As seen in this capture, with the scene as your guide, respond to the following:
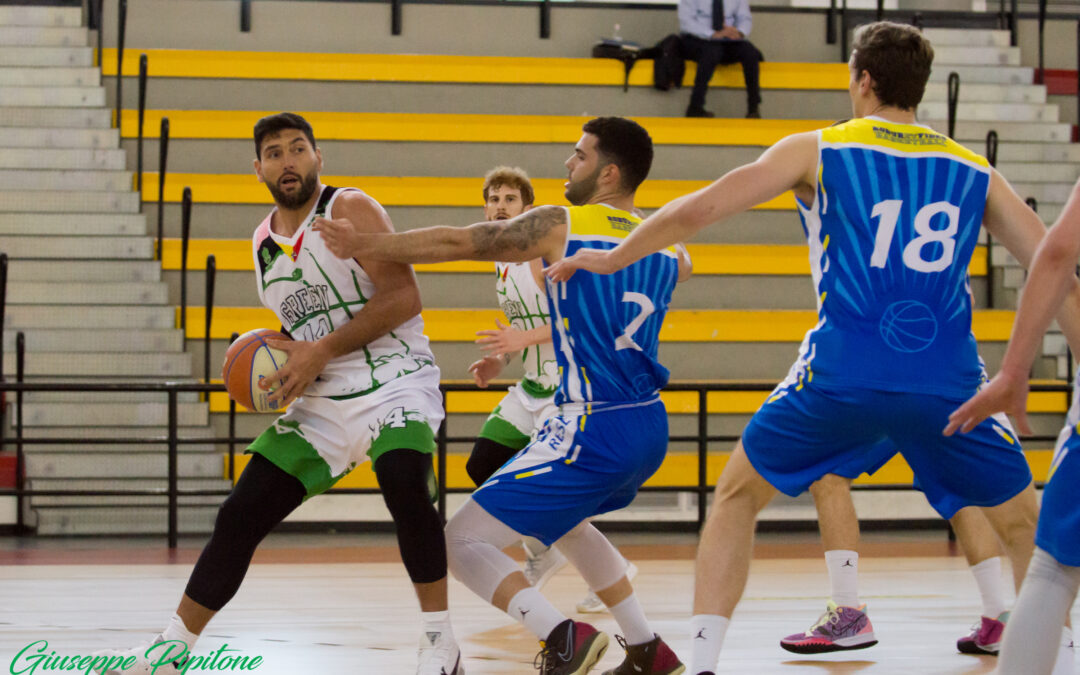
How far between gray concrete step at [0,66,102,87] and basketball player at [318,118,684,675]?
7.79m

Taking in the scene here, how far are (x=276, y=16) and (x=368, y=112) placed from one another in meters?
1.26

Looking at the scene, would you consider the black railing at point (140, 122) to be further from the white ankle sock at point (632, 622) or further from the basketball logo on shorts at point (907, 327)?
the basketball logo on shorts at point (907, 327)

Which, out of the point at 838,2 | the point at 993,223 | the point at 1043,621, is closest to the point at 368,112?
the point at 838,2


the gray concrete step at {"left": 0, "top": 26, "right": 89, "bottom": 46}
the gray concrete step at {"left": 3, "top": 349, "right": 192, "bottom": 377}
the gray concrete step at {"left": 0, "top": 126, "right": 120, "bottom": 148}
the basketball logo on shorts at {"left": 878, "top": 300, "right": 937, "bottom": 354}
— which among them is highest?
the gray concrete step at {"left": 0, "top": 26, "right": 89, "bottom": 46}

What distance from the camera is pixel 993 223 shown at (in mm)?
2918

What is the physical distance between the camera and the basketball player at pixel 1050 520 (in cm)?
211

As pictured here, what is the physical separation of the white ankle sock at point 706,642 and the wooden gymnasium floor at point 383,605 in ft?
2.78

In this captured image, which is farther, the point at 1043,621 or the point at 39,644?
the point at 39,644

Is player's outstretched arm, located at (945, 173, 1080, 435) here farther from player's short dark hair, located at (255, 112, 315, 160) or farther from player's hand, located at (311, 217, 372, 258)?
player's short dark hair, located at (255, 112, 315, 160)

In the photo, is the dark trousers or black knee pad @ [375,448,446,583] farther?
the dark trousers

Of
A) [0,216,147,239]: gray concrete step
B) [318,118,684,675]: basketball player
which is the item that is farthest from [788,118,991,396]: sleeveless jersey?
[0,216,147,239]: gray concrete step

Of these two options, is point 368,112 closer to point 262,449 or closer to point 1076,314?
point 262,449

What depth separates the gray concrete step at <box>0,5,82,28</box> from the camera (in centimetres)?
1051

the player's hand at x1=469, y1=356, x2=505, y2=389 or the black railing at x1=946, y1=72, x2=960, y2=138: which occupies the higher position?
the black railing at x1=946, y1=72, x2=960, y2=138
